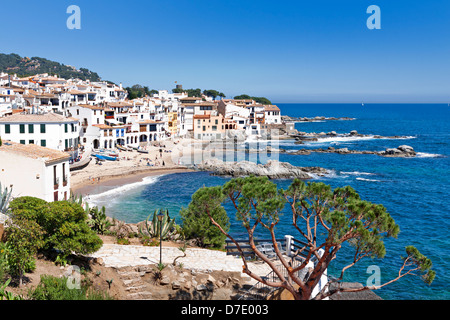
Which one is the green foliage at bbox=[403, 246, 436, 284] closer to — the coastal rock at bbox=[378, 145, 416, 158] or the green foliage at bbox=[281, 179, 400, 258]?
the green foliage at bbox=[281, 179, 400, 258]

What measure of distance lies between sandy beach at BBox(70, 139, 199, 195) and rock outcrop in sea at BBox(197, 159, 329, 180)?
6049 millimetres

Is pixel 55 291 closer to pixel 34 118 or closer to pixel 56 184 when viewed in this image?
pixel 56 184

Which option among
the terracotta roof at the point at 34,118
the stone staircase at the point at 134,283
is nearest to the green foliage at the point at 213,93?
the terracotta roof at the point at 34,118

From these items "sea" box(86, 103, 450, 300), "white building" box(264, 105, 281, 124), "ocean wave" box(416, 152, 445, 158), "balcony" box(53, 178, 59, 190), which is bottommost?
"sea" box(86, 103, 450, 300)

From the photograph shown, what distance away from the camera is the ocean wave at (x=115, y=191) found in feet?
129

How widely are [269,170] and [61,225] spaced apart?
46.0 metres

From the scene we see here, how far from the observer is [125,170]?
54.9 meters

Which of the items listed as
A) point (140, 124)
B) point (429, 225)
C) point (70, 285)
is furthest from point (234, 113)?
point (70, 285)

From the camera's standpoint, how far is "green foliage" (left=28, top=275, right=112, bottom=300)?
10961 mm

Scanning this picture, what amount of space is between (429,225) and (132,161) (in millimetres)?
45961

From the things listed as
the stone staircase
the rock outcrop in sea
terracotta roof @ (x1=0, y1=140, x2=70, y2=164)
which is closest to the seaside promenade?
the stone staircase

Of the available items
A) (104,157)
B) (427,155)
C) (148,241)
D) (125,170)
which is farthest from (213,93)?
(148,241)

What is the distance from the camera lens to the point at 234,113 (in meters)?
114
